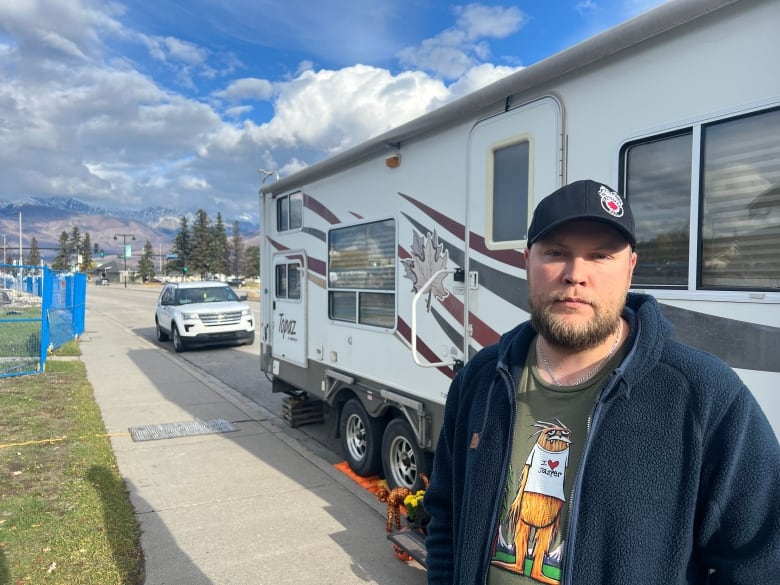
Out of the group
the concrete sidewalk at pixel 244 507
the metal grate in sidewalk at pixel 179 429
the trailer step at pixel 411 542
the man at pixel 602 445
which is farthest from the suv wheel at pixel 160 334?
the man at pixel 602 445

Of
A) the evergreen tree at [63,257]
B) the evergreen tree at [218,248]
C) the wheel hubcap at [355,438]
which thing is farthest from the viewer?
the evergreen tree at [63,257]

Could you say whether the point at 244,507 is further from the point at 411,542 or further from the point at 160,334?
the point at 160,334

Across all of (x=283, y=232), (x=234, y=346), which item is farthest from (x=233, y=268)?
(x=283, y=232)

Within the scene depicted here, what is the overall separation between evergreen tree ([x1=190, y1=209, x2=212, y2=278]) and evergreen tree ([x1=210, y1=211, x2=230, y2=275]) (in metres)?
0.95

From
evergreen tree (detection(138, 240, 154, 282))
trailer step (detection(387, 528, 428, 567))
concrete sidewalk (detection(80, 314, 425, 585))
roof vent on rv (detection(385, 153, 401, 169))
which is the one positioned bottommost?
concrete sidewalk (detection(80, 314, 425, 585))

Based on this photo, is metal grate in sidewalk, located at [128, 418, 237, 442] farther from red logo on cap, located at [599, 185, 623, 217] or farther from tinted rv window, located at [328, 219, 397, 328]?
red logo on cap, located at [599, 185, 623, 217]

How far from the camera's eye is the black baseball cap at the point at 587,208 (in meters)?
1.42

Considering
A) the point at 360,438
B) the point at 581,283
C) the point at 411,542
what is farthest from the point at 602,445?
the point at 360,438

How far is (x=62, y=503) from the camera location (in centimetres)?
469

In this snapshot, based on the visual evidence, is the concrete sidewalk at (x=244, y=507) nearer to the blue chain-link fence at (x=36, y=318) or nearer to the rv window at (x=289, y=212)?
the rv window at (x=289, y=212)

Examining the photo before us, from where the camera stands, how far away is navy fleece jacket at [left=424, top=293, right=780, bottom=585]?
1219 mm

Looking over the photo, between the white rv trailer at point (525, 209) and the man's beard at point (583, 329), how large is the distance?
1289 mm

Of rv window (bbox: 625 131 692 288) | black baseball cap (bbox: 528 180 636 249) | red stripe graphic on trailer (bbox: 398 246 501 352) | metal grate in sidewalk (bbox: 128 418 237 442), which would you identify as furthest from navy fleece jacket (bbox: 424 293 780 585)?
metal grate in sidewalk (bbox: 128 418 237 442)

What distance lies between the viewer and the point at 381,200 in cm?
494
